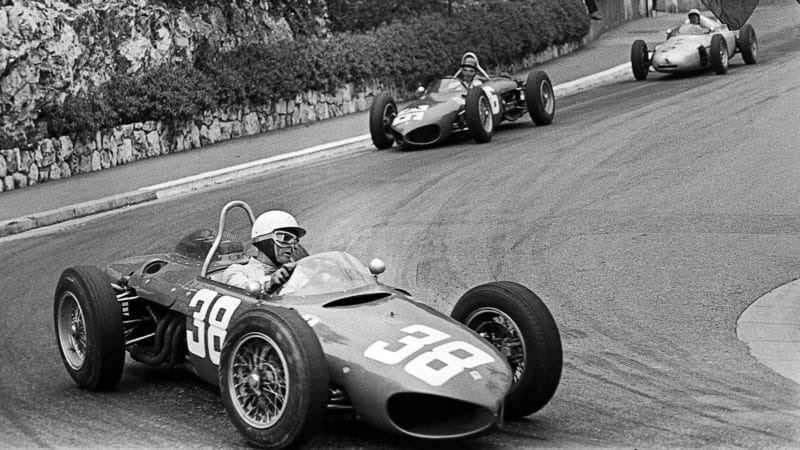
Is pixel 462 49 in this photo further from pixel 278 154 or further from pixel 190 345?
pixel 190 345

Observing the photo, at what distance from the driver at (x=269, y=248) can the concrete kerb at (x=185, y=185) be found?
26.9 feet

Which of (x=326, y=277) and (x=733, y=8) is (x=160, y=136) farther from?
(x=733, y=8)

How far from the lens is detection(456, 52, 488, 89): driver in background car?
62.3 feet

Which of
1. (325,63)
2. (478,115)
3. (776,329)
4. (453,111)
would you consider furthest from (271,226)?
(325,63)

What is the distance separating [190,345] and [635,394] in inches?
110

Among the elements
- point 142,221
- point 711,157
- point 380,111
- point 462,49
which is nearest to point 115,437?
point 142,221

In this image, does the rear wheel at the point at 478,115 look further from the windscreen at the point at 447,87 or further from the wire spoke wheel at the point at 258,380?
the wire spoke wheel at the point at 258,380

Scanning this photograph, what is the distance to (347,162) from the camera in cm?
1805

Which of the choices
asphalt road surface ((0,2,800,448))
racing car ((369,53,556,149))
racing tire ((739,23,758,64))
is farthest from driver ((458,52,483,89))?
racing tire ((739,23,758,64))

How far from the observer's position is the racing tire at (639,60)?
24734mm

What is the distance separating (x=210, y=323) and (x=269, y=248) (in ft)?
2.35

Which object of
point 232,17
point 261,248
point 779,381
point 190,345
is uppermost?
point 232,17

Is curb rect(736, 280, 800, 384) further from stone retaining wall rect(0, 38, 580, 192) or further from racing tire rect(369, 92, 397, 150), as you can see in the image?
stone retaining wall rect(0, 38, 580, 192)

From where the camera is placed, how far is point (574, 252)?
37.3 feet
